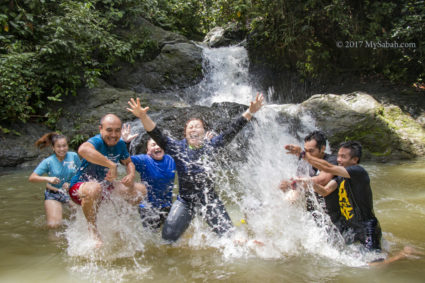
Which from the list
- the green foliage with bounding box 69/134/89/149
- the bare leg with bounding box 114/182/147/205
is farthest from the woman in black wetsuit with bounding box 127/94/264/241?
the green foliage with bounding box 69/134/89/149

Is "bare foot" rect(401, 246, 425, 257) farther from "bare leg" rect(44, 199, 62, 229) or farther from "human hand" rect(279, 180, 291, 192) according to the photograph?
"bare leg" rect(44, 199, 62, 229)

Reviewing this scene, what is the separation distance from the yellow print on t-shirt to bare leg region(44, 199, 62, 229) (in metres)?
3.39

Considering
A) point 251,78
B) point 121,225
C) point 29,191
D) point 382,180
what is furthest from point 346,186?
point 251,78

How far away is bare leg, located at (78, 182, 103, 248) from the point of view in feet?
11.1

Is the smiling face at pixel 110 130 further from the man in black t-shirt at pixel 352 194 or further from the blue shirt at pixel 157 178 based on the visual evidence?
the man in black t-shirt at pixel 352 194

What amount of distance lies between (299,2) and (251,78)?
130 inches

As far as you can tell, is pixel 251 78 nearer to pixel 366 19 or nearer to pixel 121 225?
pixel 366 19

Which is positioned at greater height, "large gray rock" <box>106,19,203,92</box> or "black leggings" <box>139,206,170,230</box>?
"large gray rock" <box>106,19,203,92</box>

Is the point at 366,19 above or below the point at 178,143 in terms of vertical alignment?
above

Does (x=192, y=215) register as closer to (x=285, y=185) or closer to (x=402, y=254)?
(x=285, y=185)

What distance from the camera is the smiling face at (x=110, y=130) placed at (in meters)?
3.52

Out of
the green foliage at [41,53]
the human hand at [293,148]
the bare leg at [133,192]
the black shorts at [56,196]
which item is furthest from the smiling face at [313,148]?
the green foliage at [41,53]

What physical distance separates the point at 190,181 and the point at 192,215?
354 millimetres

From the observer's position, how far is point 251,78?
13.4 metres
